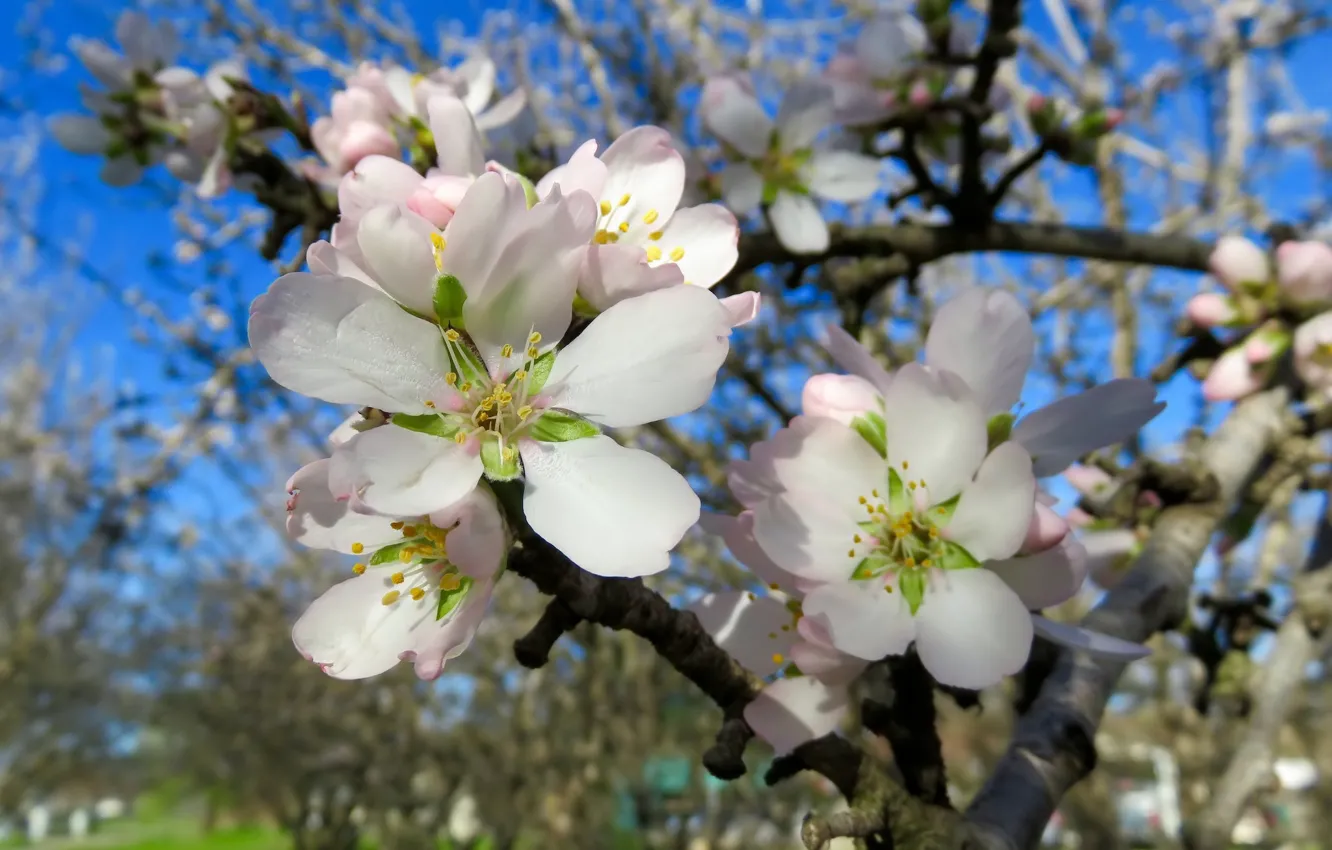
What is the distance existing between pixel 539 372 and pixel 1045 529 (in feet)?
1.31

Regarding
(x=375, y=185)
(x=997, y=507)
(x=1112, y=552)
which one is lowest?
(x=1112, y=552)

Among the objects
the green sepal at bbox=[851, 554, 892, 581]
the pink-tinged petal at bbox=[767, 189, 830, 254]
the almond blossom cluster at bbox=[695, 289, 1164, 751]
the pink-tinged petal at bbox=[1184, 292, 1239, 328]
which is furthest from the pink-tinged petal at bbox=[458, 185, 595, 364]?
the pink-tinged petal at bbox=[1184, 292, 1239, 328]

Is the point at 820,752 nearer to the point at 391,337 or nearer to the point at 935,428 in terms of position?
the point at 935,428

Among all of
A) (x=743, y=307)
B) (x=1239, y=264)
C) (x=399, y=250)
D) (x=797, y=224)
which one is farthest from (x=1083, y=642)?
(x=1239, y=264)

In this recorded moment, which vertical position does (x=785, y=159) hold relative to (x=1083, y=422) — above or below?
below

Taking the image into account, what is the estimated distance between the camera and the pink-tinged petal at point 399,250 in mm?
580

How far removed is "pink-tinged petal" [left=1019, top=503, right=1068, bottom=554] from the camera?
0.68m

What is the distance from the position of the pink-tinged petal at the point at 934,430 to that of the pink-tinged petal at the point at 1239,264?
1012 millimetres

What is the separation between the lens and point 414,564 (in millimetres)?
667

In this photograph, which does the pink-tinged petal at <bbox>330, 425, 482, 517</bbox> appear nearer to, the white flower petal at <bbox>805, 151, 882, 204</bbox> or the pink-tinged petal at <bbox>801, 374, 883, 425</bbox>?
the pink-tinged petal at <bbox>801, 374, 883, 425</bbox>

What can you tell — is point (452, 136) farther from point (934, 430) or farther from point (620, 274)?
point (934, 430)

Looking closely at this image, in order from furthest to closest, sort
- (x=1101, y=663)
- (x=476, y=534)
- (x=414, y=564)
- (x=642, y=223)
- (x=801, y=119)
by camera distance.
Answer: (x=801, y=119)
(x=1101, y=663)
(x=642, y=223)
(x=414, y=564)
(x=476, y=534)

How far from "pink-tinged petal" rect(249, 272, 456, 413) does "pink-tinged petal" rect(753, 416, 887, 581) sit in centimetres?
28

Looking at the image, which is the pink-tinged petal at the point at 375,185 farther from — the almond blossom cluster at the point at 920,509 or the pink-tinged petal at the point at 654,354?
the almond blossom cluster at the point at 920,509
